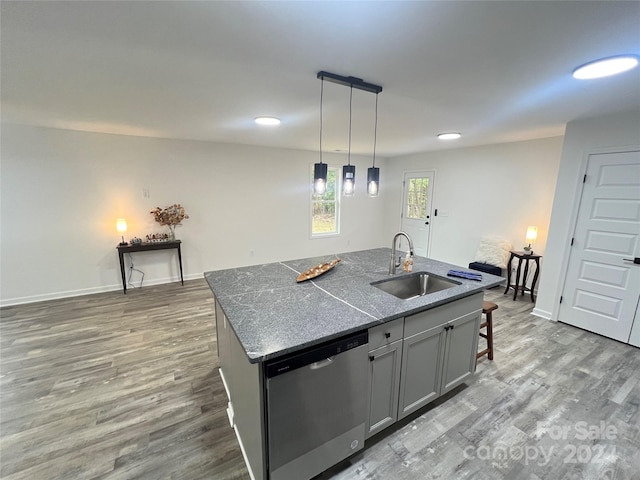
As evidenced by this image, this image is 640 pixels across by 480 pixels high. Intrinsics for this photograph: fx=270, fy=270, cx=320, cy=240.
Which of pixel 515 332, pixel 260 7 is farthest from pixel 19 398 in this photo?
pixel 515 332

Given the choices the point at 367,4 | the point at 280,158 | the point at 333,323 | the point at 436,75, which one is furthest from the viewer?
the point at 280,158

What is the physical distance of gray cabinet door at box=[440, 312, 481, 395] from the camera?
6.44 feet

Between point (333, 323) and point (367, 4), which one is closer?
point (367, 4)

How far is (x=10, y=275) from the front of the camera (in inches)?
139

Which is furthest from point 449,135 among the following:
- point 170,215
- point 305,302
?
point 170,215

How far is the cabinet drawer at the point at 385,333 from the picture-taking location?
4.98ft

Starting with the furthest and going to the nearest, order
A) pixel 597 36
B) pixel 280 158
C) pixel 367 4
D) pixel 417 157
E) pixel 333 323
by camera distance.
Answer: pixel 417 157
pixel 280 158
pixel 333 323
pixel 597 36
pixel 367 4

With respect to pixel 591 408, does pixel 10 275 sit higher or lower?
higher

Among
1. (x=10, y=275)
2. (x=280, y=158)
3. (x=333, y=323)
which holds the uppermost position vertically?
(x=280, y=158)

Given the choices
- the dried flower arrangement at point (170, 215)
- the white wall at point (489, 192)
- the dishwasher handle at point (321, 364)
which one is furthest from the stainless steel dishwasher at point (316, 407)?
the white wall at point (489, 192)

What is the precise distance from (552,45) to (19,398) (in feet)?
13.7

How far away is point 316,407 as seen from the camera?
4.49 ft

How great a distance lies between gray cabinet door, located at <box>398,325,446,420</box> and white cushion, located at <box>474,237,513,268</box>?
309 cm

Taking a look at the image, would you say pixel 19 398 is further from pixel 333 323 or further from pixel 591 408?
pixel 591 408
